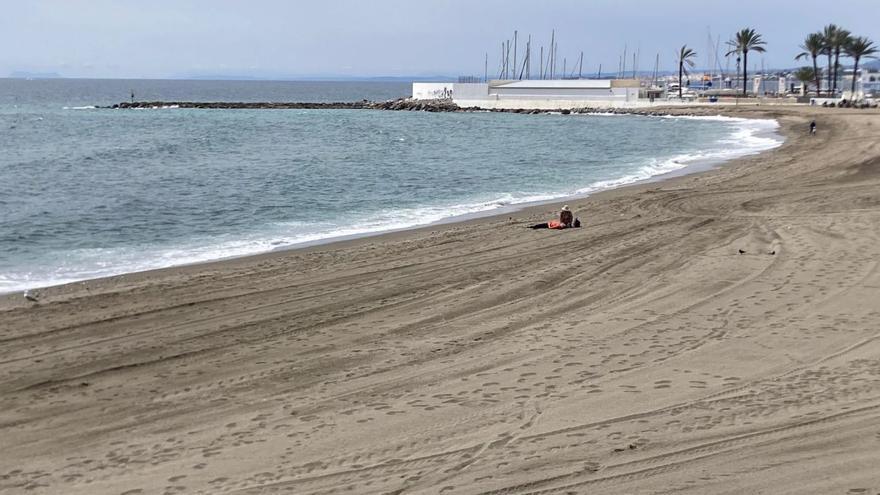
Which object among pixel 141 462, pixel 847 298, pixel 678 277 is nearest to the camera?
pixel 141 462

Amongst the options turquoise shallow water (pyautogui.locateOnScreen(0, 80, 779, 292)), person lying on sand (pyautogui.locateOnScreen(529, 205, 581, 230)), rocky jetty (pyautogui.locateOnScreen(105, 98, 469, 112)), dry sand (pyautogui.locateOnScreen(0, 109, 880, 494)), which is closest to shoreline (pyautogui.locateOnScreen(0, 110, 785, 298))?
turquoise shallow water (pyautogui.locateOnScreen(0, 80, 779, 292))

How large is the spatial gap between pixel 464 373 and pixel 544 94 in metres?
108

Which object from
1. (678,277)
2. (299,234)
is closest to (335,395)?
(678,277)

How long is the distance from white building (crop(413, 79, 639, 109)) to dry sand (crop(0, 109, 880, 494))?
309 ft

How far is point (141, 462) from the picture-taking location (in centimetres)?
662

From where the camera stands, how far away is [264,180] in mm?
32156

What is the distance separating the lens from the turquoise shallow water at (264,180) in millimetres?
18609

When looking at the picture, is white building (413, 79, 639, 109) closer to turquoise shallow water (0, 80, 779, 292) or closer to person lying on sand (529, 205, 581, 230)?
turquoise shallow water (0, 80, 779, 292)

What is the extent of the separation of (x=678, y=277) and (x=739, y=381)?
4.92 metres

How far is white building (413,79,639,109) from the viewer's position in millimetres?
107750

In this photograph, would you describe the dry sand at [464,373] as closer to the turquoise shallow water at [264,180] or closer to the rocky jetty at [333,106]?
the turquoise shallow water at [264,180]

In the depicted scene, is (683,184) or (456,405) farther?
(683,184)

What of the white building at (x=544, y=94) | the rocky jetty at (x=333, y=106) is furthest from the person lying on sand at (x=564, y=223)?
the rocky jetty at (x=333, y=106)

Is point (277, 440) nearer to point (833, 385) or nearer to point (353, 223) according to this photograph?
point (833, 385)
